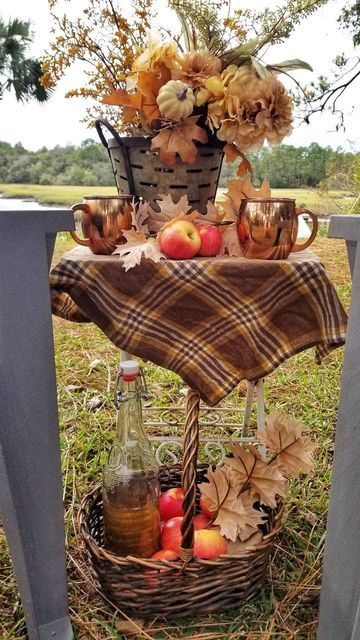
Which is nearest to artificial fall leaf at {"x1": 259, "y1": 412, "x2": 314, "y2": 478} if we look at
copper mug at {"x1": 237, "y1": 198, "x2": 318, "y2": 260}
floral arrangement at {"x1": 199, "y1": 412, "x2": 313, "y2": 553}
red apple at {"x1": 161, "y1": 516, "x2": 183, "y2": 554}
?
floral arrangement at {"x1": 199, "y1": 412, "x2": 313, "y2": 553}

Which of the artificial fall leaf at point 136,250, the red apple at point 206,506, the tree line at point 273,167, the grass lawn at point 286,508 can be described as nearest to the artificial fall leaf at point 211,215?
the artificial fall leaf at point 136,250

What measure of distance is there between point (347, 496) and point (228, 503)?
290 millimetres

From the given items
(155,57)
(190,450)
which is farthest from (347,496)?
(155,57)

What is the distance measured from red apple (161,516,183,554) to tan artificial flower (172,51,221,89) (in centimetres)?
77

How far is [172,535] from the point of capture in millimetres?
940

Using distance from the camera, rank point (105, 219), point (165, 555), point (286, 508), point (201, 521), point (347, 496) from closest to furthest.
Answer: point (347, 496) → point (105, 219) → point (165, 555) → point (201, 521) → point (286, 508)

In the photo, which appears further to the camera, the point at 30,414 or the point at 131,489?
the point at 131,489

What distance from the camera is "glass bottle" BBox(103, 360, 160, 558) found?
2.89 ft

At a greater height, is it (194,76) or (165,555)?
(194,76)

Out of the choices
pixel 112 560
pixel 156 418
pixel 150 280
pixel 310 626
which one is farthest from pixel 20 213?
pixel 156 418

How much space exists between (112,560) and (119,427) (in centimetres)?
22

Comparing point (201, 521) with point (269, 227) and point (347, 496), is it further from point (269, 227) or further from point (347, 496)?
point (269, 227)

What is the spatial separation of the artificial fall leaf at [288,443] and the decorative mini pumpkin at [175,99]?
55 cm

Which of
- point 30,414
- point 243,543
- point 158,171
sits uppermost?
point 158,171
